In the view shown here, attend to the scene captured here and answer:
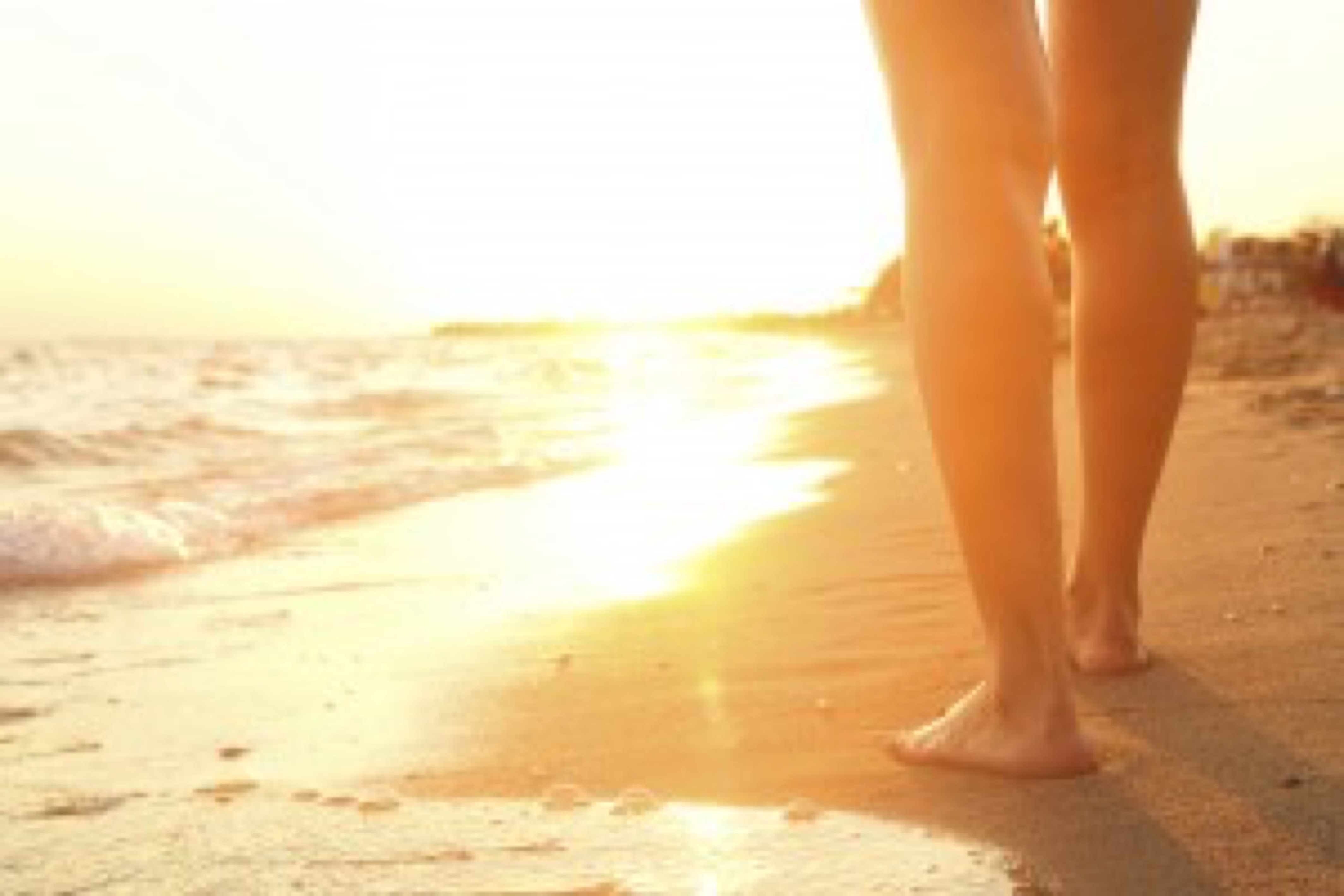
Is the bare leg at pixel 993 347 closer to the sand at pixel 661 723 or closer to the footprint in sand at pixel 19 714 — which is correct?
the sand at pixel 661 723

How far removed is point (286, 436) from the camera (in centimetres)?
959

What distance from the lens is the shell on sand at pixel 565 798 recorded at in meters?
1.73

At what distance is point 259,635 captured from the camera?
118 inches

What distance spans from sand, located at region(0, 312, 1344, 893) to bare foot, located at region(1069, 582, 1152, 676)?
40mm

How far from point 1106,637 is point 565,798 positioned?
0.79 metres

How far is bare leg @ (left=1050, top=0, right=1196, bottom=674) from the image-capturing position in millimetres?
2160

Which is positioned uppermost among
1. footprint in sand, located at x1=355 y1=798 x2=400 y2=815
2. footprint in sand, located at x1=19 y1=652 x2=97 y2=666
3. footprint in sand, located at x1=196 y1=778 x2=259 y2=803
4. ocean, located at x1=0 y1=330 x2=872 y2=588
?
footprint in sand, located at x1=196 y1=778 x2=259 y2=803

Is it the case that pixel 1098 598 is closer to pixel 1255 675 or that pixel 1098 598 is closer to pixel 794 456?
pixel 1255 675

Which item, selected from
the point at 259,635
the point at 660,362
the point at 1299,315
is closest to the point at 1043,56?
the point at 259,635

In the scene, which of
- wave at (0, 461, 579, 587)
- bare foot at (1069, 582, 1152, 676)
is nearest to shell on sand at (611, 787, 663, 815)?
bare foot at (1069, 582, 1152, 676)

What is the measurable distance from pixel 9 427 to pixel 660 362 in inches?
633

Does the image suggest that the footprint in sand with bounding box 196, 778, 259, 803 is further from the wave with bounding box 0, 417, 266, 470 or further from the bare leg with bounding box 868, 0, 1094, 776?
the wave with bounding box 0, 417, 266, 470

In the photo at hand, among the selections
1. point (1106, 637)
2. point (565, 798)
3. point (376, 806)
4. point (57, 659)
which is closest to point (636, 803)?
point (565, 798)

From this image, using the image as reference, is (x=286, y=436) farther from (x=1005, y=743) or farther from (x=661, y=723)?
(x=1005, y=743)
